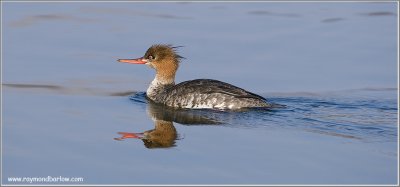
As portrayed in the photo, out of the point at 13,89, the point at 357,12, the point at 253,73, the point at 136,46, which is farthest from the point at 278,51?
the point at 13,89

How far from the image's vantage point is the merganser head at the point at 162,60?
12953 mm

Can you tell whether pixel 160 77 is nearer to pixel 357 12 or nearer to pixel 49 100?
pixel 49 100

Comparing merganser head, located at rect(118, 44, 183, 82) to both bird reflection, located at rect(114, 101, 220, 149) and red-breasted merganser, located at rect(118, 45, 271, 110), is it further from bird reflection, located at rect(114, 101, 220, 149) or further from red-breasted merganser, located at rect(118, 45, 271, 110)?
bird reflection, located at rect(114, 101, 220, 149)

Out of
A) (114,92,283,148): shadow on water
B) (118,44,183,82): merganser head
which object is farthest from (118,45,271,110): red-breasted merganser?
(118,44,183,82): merganser head

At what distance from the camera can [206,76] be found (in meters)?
13.5

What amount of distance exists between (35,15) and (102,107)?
209 inches

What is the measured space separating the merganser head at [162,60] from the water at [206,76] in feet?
1.30

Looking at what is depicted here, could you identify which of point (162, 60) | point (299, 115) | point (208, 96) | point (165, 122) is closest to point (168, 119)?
point (165, 122)

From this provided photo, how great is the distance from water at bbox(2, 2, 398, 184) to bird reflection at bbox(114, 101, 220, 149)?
25mm

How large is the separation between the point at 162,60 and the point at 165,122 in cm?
197

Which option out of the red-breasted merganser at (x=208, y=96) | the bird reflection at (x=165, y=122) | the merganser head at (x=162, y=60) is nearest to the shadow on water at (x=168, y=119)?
the bird reflection at (x=165, y=122)

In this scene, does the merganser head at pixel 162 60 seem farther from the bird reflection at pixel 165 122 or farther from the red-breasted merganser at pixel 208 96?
the bird reflection at pixel 165 122

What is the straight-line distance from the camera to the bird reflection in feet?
33.4

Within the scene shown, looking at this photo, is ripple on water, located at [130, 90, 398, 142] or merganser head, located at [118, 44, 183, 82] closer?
ripple on water, located at [130, 90, 398, 142]
